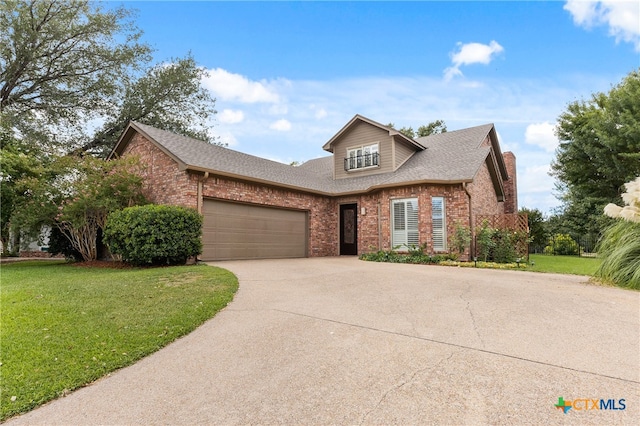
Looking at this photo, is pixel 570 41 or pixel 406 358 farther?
pixel 570 41

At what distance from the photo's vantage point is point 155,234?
8.92 m

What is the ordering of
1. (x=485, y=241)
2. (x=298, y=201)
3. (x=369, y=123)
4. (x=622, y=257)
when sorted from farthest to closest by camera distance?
(x=369, y=123) → (x=298, y=201) → (x=485, y=241) → (x=622, y=257)

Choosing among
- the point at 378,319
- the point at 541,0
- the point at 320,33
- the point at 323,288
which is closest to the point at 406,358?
the point at 378,319

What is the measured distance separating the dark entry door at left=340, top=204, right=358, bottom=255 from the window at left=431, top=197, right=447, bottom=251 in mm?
3974

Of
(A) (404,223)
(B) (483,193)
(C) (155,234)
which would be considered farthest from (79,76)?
(B) (483,193)

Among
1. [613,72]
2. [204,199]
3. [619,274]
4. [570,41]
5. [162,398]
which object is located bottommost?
[162,398]

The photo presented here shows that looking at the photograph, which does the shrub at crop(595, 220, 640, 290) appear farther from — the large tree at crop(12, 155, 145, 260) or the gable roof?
the large tree at crop(12, 155, 145, 260)

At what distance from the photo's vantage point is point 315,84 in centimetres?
1362

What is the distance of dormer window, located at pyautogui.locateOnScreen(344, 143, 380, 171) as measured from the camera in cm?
1566

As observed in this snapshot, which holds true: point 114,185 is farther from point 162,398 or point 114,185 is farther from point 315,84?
point 162,398

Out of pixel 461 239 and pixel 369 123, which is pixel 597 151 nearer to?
pixel 369 123

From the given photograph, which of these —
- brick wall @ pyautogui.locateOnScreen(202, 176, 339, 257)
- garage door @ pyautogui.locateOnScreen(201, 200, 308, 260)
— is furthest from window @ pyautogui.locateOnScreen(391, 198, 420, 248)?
garage door @ pyautogui.locateOnScreen(201, 200, 308, 260)

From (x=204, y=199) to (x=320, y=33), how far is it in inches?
282

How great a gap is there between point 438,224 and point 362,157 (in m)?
5.49
